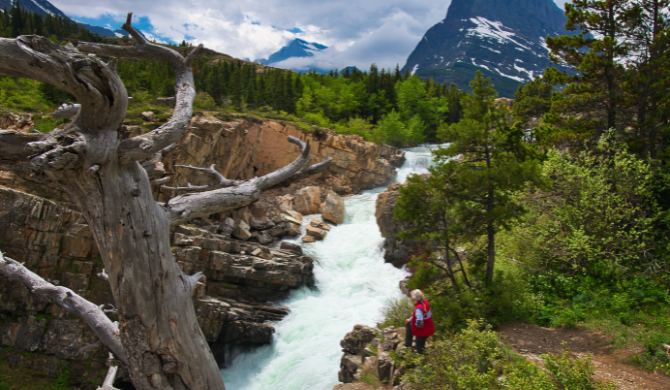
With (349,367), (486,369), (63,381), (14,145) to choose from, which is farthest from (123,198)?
(63,381)

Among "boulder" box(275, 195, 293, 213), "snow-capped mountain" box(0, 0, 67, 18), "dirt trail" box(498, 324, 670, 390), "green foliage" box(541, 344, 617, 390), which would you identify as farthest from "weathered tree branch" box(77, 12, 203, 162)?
"snow-capped mountain" box(0, 0, 67, 18)

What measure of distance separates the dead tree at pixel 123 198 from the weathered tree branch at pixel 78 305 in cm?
54

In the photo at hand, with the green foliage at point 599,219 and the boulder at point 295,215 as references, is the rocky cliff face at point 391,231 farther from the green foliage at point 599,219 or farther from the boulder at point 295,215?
the green foliage at point 599,219

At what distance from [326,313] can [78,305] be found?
1208 centimetres

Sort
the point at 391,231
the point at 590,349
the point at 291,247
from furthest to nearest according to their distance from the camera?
the point at 391,231 < the point at 291,247 < the point at 590,349

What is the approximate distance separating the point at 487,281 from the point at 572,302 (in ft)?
7.22

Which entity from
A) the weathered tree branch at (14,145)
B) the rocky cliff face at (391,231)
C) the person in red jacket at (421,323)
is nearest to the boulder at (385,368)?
the person in red jacket at (421,323)

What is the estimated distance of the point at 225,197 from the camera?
3.53 metres

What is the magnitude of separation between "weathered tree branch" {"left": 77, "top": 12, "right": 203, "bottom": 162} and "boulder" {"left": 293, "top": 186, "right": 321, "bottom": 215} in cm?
2043

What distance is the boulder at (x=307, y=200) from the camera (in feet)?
79.4

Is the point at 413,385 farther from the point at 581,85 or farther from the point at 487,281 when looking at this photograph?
the point at 581,85

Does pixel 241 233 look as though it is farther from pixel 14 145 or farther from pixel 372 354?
pixel 14 145

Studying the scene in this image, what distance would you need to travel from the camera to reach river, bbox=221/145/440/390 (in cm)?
1232

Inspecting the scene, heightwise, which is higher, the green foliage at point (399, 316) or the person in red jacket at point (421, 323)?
the person in red jacket at point (421, 323)
